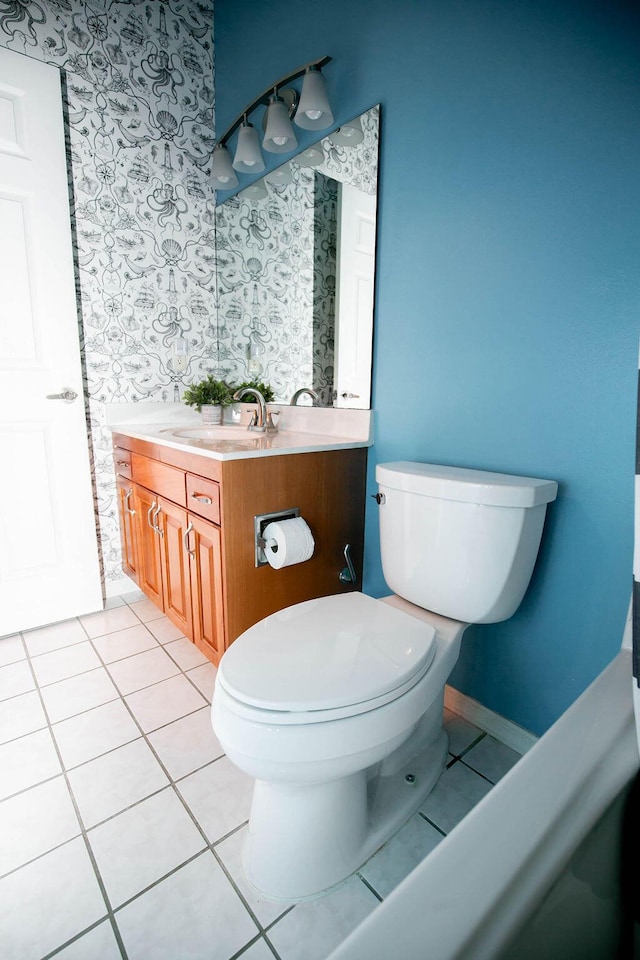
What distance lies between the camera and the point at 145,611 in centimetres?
210

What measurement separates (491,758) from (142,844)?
890mm

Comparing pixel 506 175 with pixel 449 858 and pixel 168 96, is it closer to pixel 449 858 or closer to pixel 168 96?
pixel 449 858

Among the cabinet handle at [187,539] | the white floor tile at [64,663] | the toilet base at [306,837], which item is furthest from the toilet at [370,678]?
the white floor tile at [64,663]

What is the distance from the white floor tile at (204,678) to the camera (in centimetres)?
155

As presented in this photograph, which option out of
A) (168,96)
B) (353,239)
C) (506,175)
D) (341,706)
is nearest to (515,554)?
(341,706)

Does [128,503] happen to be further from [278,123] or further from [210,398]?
[278,123]

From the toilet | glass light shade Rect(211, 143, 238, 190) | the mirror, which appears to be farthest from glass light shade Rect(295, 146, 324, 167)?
the toilet

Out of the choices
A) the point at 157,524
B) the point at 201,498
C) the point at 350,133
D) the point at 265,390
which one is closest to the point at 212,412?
the point at 265,390

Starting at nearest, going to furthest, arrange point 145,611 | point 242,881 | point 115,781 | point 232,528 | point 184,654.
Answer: point 242,881 < point 115,781 < point 232,528 < point 184,654 < point 145,611

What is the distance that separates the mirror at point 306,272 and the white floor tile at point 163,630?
1.06m

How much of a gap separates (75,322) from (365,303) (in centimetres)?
117

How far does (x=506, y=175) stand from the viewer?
1.13 meters

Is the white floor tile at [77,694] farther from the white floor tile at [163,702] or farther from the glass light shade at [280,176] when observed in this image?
the glass light shade at [280,176]

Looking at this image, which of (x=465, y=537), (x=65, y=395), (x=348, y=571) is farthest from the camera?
(x=65, y=395)
